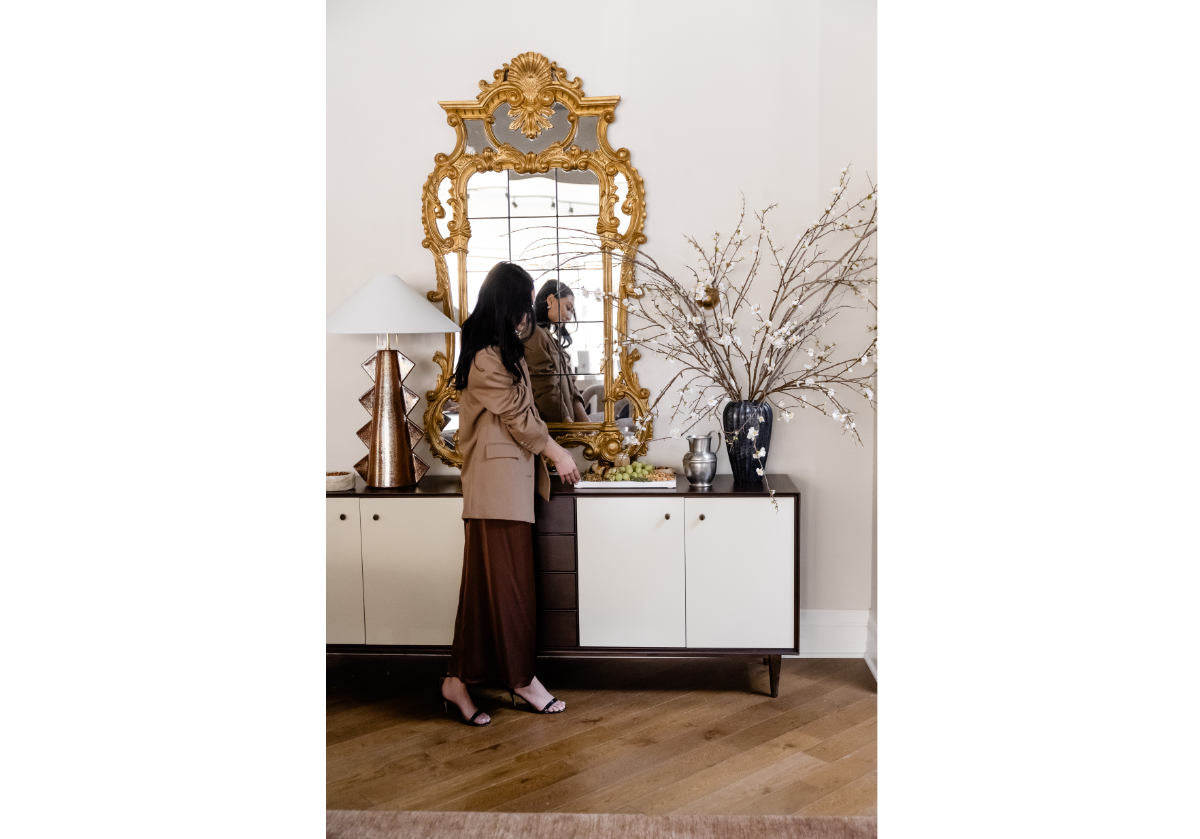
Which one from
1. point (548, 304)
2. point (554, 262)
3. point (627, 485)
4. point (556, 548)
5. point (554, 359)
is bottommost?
point (556, 548)

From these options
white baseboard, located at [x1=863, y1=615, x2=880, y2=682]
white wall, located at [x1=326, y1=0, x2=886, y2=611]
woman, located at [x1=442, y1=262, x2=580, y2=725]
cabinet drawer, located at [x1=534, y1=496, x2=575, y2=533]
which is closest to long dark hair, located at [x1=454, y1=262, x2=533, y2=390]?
woman, located at [x1=442, y1=262, x2=580, y2=725]

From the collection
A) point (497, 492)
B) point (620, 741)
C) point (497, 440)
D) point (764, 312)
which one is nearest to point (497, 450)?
point (497, 440)

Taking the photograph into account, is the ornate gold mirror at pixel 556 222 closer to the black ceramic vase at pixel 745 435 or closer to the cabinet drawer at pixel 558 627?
the black ceramic vase at pixel 745 435

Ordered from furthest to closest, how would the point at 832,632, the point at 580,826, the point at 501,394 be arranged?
the point at 832,632 < the point at 501,394 < the point at 580,826

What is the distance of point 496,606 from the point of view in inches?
113

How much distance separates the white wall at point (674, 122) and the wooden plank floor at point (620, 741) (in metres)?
0.58

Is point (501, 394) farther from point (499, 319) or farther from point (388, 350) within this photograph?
point (388, 350)

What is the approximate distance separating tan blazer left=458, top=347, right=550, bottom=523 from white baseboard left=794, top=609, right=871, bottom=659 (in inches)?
53.6

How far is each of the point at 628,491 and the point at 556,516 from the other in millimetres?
275

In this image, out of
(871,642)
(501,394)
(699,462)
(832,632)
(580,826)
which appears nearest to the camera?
(580,826)

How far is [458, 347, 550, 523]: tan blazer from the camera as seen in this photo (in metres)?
2.84

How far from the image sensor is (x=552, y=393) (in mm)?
3490
